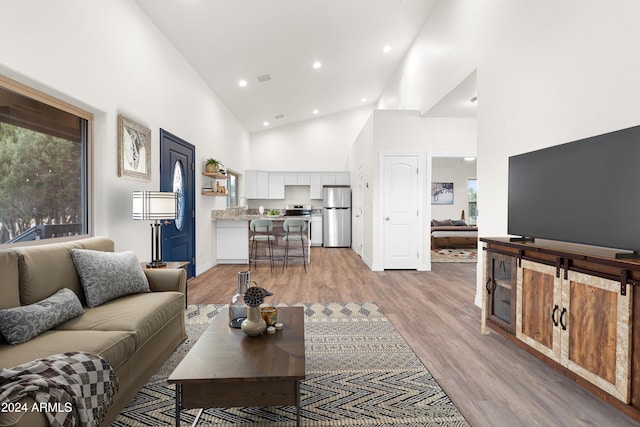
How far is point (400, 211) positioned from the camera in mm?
5695

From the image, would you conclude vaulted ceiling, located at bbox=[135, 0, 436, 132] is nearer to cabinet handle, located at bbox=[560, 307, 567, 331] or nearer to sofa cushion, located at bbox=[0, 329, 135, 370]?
sofa cushion, located at bbox=[0, 329, 135, 370]

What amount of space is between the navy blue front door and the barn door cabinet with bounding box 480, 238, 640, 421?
Result: 3.92 metres

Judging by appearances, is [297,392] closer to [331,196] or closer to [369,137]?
[369,137]

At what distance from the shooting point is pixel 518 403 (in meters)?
1.87

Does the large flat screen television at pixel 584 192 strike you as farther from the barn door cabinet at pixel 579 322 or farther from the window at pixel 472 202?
the window at pixel 472 202

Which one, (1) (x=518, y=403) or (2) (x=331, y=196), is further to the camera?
(2) (x=331, y=196)

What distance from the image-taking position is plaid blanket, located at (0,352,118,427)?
1176 mm

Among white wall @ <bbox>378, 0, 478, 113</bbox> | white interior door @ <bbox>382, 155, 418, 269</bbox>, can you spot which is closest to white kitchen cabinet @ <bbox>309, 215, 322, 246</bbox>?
white interior door @ <bbox>382, 155, 418, 269</bbox>

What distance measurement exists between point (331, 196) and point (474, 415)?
24.1ft

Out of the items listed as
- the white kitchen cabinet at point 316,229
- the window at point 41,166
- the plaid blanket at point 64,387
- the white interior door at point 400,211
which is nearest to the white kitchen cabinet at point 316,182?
the white kitchen cabinet at point 316,229

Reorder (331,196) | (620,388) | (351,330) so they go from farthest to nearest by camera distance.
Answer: (331,196), (351,330), (620,388)

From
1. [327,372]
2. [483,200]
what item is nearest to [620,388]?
[327,372]

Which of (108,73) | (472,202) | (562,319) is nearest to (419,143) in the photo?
(562,319)

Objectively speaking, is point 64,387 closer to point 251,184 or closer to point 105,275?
point 105,275
